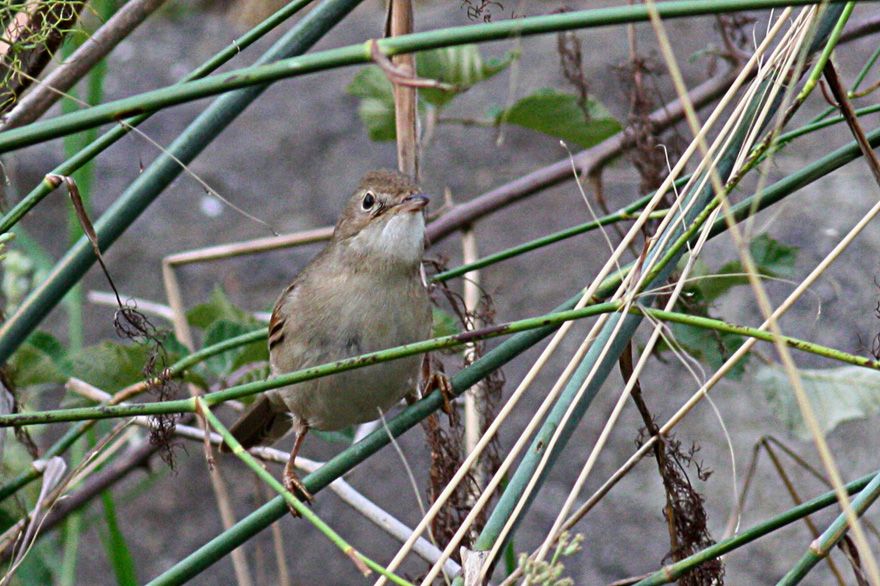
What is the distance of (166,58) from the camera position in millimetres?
6086

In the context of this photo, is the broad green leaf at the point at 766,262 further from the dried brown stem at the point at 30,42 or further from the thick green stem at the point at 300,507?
the dried brown stem at the point at 30,42

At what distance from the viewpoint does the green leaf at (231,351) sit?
2492mm

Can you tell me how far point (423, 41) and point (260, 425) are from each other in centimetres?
200

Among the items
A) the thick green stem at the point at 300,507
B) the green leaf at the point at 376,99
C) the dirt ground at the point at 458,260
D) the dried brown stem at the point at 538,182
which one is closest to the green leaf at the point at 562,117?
the dried brown stem at the point at 538,182

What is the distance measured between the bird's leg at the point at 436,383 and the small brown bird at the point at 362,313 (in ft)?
0.10

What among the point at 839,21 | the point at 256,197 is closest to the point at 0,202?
the point at 839,21

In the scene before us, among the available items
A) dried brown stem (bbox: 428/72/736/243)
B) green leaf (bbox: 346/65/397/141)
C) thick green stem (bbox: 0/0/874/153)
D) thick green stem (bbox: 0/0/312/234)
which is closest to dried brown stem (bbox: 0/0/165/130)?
thick green stem (bbox: 0/0/312/234)

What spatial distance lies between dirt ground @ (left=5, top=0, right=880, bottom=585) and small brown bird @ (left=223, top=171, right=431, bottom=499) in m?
0.92

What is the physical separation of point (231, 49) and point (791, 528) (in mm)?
2949

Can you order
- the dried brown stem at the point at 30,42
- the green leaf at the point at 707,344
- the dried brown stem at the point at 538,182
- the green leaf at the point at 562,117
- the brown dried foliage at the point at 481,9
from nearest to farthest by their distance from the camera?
1. the brown dried foliage at the point at 481,9
2. the dried brown stem at the point at 30,42
3. the green leaf at the point at 707,344
4. the green leaf at the point at 562,117
5. the dried brown stem at the point at 538,182

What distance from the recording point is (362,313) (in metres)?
2.40

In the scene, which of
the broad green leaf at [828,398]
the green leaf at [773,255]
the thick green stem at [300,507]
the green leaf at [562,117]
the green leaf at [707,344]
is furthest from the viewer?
the green leaf at [562,117]

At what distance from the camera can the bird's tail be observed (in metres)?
2.90

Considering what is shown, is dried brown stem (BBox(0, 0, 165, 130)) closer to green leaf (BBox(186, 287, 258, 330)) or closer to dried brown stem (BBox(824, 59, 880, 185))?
green leaf (BBox(186, 287, 258, 330))
